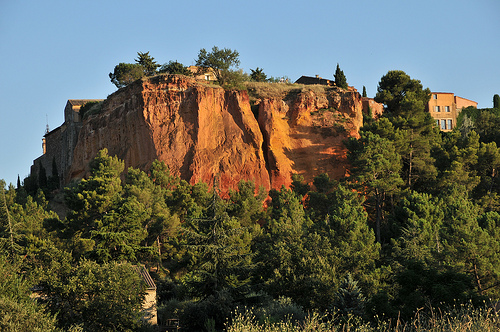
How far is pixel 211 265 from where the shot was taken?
2888cm

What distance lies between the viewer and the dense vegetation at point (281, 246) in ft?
82.2

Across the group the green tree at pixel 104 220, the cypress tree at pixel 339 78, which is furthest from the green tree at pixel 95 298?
the cypress tree at pixel 339 78

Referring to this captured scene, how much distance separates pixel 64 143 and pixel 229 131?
24.3 m

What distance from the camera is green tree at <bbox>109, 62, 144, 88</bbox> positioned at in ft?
197

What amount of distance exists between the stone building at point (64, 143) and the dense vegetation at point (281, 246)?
41.5 feet

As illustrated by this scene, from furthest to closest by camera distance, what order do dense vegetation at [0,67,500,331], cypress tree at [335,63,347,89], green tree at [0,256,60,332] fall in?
cypress tree at [335,63,347,89] → dense vegetation at [0,67,500,331] → green tree at [0,256,60,332]

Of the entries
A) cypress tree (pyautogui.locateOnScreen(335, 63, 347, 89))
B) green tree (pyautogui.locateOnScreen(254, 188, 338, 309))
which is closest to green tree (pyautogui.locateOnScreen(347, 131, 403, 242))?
green tree (pyautogui.locateOnScreen(254, 188, 338, 309))

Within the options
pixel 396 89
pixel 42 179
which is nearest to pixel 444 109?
pixel 396 89

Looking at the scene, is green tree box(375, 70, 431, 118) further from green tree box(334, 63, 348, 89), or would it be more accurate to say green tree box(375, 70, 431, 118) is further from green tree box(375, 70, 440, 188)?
green tree box(334, 63, 348, 89)

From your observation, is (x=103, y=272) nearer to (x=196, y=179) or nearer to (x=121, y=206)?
(x=121, y=206)

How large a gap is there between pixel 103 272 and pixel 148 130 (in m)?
27.2

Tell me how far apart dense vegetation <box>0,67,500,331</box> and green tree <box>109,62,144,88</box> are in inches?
541

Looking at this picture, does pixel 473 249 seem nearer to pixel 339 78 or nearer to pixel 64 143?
pixel 339 78

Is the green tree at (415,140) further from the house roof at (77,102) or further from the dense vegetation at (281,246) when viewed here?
the house roof at (77,102)
